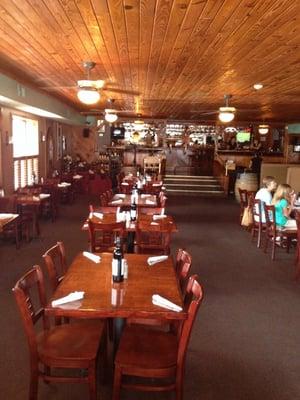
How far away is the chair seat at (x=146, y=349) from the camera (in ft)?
8.73

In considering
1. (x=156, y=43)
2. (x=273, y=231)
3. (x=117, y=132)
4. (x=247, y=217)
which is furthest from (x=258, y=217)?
(x=117, y=132)

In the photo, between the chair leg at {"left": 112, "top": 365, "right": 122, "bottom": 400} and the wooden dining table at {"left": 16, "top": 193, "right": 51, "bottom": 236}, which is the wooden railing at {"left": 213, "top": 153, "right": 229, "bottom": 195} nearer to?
the wooden dining table at {"left": 16, "top": 193, "right": 51, "bottom": 236}

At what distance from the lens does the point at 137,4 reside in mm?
3227

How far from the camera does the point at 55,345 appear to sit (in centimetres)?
283

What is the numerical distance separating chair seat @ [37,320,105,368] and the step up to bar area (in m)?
12.9

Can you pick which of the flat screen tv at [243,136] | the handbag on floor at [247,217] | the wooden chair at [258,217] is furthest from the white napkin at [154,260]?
the flat screen tv at [243,136]

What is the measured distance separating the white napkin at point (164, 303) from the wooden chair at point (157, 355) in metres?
0.10

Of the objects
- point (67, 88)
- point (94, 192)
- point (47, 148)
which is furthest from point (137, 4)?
point (94, 192)

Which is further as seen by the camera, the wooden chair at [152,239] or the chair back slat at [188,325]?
the wooden chair at [152,239]

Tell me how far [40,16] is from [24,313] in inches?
107

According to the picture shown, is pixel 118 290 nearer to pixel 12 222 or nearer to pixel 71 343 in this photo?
pixel 71 343

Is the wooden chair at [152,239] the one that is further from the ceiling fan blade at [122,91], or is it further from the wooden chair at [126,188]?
the wooden chair at [126,188]

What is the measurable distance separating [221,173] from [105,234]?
1197cm

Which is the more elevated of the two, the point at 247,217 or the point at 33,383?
the point at 247,217
